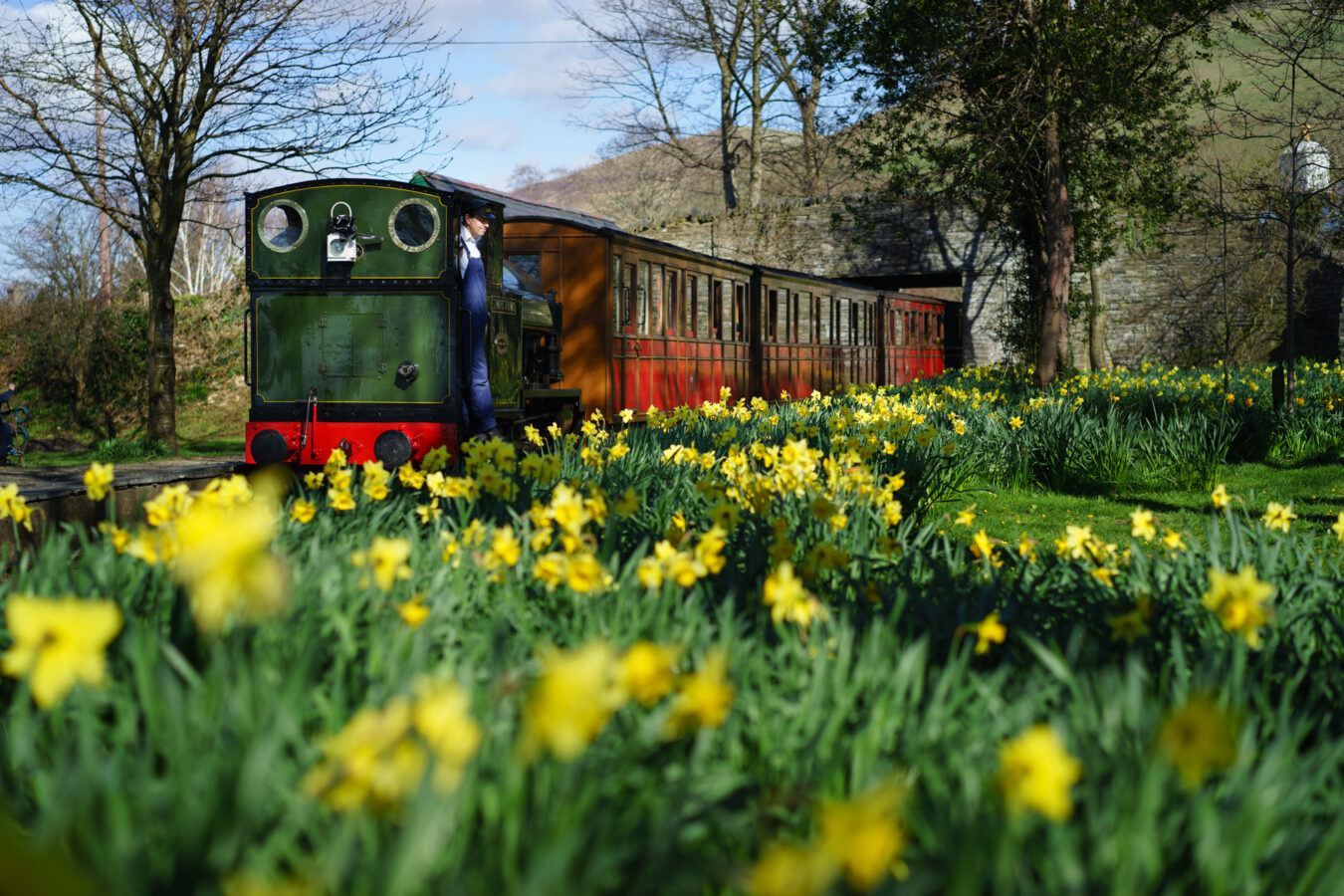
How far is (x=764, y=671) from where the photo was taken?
2336 millimetres

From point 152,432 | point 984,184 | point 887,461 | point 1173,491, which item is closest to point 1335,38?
point 1173,491

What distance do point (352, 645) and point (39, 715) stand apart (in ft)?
1.98

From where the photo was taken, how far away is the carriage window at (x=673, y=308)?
13938 mm

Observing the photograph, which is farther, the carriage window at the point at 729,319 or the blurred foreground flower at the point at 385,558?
the carriage window at the point at 729,319

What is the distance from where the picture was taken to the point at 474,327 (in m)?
7.92

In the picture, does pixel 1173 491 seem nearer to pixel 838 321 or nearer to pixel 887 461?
pixel 887 461

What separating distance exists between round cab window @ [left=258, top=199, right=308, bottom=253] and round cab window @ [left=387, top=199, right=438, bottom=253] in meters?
0.73

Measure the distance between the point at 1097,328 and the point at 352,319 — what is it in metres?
23.5

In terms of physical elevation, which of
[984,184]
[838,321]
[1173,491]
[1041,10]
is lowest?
[1173,491]

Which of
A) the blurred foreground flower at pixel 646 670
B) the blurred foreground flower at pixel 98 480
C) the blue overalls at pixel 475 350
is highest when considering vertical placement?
the blue overalls at pixel 475 350

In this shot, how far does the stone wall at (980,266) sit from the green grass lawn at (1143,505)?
63.4ft

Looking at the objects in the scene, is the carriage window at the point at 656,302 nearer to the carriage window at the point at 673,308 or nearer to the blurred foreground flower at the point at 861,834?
the carriage window at the point at 673,308

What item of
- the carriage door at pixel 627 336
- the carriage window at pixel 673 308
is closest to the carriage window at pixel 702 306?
the carriage window at pixel 673 308

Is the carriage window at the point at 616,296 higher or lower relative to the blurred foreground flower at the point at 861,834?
higher
